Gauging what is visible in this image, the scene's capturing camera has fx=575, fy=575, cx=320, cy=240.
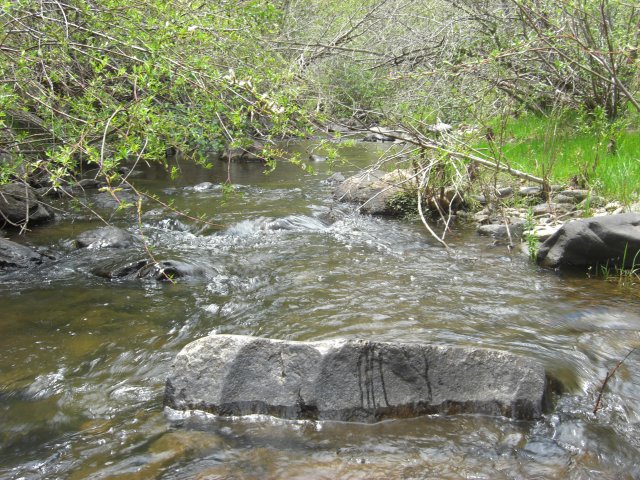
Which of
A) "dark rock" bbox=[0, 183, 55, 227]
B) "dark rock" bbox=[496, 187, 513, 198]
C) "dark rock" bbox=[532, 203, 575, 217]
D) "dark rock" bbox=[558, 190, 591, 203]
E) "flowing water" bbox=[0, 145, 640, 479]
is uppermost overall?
"dark rock" bbox=[558, 190, 591, 203]

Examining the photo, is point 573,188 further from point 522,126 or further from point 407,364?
point 407,364

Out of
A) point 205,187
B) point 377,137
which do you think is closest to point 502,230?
point 377,137

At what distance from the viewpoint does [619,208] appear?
7.01 meters

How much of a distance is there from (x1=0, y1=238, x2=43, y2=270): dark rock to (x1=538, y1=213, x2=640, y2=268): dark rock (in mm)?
6036

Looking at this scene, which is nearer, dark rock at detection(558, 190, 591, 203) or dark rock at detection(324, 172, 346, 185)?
dark rock at detection(558, 190, 591, 203)

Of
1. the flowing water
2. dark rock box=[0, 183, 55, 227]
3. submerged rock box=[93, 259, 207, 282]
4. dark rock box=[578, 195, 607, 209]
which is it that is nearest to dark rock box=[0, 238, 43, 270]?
the flowing water

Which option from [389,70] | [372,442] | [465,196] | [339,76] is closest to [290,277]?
[372,442]

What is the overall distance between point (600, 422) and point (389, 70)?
10.1 m

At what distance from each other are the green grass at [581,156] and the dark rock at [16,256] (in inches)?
241

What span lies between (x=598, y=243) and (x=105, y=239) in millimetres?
6112

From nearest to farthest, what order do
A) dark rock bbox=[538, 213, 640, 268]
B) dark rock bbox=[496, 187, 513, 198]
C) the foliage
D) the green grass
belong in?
the foliage, dark rock bbox=[538, 213, 640, 268], the green grass, dark rock bbox=[496, 187, 513, 198]

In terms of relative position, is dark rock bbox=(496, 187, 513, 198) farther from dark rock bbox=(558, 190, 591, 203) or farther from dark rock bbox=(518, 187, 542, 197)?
dark rock bbox=(558, 190, 591, 203)

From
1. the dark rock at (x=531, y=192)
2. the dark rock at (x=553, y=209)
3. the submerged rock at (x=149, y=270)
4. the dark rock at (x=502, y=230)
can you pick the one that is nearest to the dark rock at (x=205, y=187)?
the submerged rock at (x=149, y=270)

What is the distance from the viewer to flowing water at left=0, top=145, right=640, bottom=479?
3.03 metres
